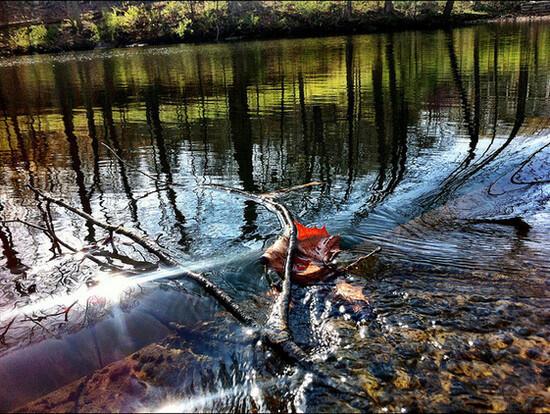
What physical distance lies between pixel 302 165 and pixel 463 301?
3342mm

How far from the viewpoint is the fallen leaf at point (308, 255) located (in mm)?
3154

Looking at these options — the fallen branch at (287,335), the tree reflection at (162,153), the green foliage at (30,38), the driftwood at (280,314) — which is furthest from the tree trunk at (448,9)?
the fallen branch at (287,335)

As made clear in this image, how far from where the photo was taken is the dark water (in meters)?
2.23

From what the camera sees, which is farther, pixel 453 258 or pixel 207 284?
pixel 453 258

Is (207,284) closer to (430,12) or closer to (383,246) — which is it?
(383,246)

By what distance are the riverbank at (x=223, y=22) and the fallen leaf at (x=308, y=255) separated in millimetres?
34293

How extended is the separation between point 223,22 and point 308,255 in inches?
1515

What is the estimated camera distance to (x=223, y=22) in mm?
37469

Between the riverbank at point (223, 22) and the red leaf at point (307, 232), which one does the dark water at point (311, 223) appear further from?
the riverbank at point (223, 22)

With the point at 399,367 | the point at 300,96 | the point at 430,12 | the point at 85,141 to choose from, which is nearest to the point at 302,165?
the point at 399,367

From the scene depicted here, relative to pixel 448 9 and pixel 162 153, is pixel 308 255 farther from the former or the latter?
pixel 448 9

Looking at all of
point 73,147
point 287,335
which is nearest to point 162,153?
point 73,147

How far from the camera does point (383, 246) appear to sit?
3.61 metres

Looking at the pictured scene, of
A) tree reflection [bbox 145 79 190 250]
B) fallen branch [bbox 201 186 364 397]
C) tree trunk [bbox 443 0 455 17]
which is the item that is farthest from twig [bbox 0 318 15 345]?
tree trunk [bbox 443 0 455 17]
